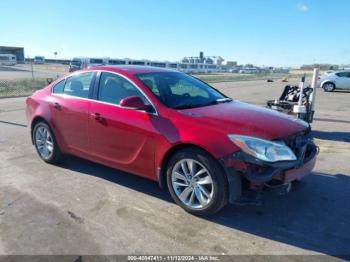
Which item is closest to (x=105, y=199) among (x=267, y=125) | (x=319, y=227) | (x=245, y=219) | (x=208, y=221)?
(x=208, y=221)

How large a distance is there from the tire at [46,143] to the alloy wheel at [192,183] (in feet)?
7.91

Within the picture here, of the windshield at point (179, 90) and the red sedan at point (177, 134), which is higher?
the windshield at point (179, 90)

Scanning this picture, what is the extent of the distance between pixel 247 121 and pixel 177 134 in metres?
0.79

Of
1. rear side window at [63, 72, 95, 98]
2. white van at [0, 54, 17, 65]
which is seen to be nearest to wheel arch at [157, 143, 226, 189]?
rear side window at [63, 72, 95, 98]

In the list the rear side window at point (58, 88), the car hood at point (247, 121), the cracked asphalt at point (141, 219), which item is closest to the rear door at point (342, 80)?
the cracked asphalt at point (141, 219)

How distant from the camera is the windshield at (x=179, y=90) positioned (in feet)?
13.8

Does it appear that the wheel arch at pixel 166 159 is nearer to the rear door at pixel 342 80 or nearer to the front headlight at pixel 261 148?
the front headlight at pixel 261 148

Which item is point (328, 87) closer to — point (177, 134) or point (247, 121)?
point (247, 121)

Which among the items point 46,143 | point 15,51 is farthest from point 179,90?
point 15,51

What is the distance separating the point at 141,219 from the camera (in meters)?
3.71

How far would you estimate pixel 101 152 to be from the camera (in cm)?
459

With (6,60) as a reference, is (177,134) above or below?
below

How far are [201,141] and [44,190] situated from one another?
7.69 ft

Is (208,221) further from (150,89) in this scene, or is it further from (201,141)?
(150,89)
